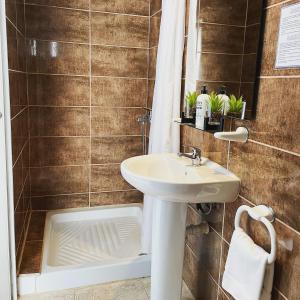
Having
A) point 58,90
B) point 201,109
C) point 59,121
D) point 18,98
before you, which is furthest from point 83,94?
point 201,109

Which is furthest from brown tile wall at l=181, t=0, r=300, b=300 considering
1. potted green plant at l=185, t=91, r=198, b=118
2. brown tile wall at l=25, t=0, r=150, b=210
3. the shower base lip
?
brown tile wall at l=25, t=0, r=150, b=210

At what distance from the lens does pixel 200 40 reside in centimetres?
181

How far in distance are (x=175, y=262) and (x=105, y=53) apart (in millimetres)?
1816

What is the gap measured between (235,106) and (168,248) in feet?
2.51

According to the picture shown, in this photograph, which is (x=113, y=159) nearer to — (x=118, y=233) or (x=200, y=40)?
(x=118, y=233)

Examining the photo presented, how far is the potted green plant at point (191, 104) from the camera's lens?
5.82ft

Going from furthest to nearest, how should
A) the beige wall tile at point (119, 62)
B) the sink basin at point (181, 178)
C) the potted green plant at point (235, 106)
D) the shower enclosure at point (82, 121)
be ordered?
the beige wall tile at point (119, 62), the shower enclosure at point (82, 121), the potted green plant at point (235, 106), the sink basin at point (181, 178)

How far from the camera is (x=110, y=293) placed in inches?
78.4

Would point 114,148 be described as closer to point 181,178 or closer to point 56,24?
point 56,24

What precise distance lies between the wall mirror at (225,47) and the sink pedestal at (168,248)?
1.89 feet

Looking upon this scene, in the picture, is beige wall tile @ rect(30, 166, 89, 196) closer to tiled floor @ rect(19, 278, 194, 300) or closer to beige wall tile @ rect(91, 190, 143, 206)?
beige wall tile @ rect(91, 190, 143, 206)

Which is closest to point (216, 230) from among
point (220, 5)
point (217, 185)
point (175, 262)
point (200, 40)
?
point (175, 262)

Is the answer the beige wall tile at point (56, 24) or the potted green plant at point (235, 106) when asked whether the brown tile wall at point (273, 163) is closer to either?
the potted green plant at point (235, 106)

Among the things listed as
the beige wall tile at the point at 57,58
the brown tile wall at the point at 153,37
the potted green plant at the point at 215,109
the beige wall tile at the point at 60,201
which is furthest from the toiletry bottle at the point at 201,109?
the beige wall tile at the point at 60,201
